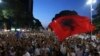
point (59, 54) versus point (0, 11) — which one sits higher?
point (0, 11)

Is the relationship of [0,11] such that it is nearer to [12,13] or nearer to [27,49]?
[12,13]

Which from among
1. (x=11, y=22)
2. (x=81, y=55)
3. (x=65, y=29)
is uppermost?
(x=11, y=22)

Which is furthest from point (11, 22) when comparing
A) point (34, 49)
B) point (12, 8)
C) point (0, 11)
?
point (34, 49)

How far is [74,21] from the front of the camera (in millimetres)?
17844

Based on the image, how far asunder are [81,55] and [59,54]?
108cm

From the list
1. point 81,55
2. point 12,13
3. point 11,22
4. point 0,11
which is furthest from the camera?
point 11,22

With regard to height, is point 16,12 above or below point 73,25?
above

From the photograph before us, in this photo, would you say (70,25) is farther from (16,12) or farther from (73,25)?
(16,12)

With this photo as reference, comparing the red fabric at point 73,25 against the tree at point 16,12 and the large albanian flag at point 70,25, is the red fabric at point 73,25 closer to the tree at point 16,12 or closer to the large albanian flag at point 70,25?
the large albanian flag at point 70,25

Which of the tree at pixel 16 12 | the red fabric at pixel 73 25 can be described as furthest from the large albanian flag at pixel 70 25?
the tree at pixel 16 12

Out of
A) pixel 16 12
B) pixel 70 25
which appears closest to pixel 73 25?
pixel 70 25

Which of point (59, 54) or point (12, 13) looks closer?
point (59, 54)

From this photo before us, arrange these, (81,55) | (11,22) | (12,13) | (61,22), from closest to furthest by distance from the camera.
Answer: (81,55)
(61,22)
(12,13)
(11,22)

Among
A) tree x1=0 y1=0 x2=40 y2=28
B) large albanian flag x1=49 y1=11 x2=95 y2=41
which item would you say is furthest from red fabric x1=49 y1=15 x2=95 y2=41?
tree x1=0 y1=0 x2=40 y2=28
